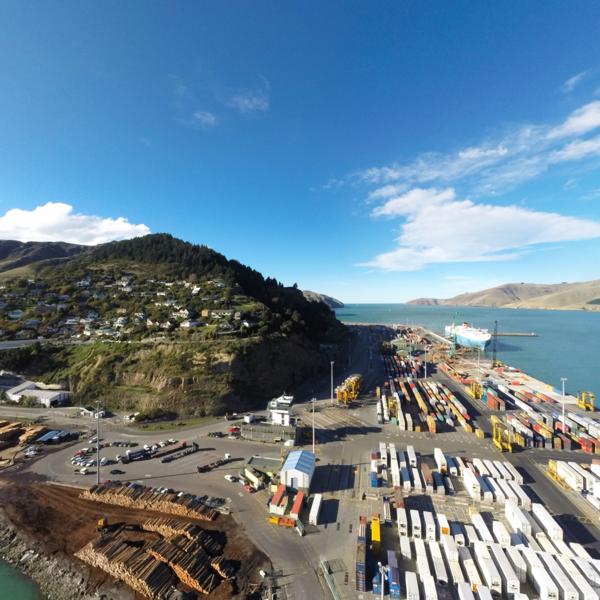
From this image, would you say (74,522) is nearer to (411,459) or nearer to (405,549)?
(405,549)

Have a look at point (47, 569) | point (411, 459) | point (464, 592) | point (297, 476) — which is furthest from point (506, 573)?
point (47, 569)

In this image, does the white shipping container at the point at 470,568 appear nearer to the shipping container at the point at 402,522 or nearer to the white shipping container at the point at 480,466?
the shipping container at the point at 402,522

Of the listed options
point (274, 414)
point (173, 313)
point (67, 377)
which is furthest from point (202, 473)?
point (173, 313)

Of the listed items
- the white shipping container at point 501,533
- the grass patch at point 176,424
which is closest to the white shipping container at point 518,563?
the white shipping container at point 501,533

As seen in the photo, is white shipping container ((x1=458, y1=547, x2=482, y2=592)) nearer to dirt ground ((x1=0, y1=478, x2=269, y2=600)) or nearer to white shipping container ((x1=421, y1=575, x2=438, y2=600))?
white shipping container ((x1=421, y1=575, x2=438, y2=600))

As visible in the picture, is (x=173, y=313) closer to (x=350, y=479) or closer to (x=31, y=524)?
(x=31, y=524)

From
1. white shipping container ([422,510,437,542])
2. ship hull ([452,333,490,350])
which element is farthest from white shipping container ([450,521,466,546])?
ship hull ([452,333,490,350])
